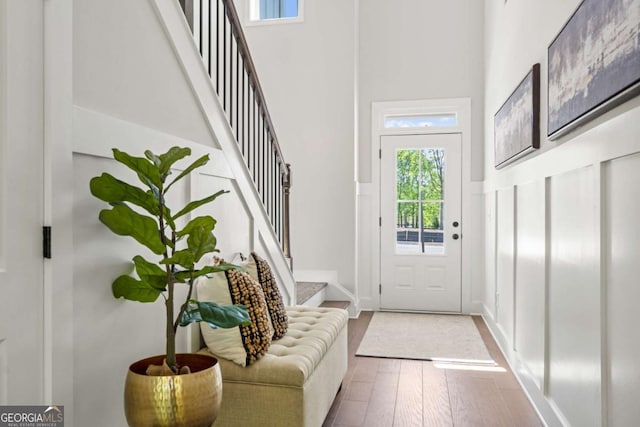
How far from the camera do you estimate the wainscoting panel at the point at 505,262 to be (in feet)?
12.7

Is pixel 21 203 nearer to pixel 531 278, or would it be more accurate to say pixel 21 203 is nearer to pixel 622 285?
pixel 622 285

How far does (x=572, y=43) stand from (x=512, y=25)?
6.06 feet

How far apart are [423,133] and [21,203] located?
500cm

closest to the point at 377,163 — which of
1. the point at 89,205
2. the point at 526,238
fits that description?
the point at 526,238

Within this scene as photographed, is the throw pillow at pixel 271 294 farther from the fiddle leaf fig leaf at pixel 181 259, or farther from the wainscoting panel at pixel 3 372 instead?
the wainscoting panel at pixel 3 372

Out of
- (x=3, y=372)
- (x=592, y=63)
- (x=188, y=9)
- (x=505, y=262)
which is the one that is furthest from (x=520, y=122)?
(x=3, y=372)

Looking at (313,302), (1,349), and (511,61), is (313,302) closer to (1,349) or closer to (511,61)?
(511,61)

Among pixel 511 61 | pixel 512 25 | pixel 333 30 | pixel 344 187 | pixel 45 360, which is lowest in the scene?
pixel 45 360

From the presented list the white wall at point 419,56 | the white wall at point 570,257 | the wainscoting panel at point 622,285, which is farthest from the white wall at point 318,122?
the wainscoting panel at point 622,285

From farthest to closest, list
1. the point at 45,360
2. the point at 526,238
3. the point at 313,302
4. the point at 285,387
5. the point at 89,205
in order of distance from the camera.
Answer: the point at 313,302 < the point at 526,238 < the point at 285,387 < the point at 89,205 < the point at 45,360

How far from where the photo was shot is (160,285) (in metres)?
1.73

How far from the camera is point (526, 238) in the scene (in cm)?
331

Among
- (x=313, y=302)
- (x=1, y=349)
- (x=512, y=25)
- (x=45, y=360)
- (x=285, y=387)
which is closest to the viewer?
(x=1, y=349)

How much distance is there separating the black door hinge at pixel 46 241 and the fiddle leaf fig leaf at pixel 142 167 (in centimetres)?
30
